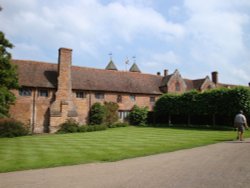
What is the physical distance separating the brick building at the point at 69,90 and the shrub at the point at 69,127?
0.91m

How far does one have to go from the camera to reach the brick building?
3247 cm

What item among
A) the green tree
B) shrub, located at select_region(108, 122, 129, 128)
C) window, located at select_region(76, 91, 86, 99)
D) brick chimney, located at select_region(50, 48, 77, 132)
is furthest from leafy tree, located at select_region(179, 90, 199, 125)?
the green tree

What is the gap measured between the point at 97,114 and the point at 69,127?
5519 mm

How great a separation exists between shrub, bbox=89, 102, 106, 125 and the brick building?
2.57ft

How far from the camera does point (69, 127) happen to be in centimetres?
3091

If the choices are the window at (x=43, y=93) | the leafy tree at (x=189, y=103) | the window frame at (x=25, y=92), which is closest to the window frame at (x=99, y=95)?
the window at (x=43, y=93)

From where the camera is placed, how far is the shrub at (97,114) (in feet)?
117

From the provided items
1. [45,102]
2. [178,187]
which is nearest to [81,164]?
[178,187]

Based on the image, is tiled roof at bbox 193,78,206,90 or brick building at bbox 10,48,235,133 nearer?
brick building at bbox 10,48,235,133

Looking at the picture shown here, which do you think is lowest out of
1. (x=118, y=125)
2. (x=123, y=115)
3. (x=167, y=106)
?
(x=118, y=125)

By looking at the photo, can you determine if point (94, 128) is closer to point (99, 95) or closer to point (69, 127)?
point (69, 127)

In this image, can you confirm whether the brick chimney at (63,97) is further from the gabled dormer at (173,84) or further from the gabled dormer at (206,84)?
the gabled dormer at (206,84)

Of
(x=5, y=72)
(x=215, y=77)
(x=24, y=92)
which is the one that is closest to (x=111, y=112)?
(x=24, y=92)

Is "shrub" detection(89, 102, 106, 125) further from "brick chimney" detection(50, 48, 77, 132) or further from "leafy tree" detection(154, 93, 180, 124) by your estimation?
"leafy tree" detection(154, 93, 180, 124)
